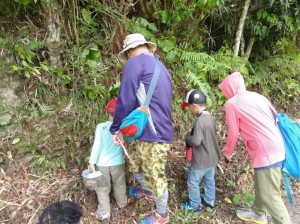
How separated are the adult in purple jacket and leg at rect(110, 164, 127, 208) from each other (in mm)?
308

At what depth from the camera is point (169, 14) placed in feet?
16.3

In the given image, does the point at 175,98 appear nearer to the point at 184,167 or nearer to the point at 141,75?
the point at 184,167

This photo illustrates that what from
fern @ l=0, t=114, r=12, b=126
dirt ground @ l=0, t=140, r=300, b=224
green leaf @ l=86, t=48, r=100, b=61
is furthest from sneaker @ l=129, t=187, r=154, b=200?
green leaf @ l=86, t=48, r=100, b=61

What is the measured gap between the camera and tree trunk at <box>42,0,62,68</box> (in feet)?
13.1

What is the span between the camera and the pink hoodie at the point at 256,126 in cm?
304

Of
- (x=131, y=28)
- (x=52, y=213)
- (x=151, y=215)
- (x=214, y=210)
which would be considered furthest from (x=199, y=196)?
(x=131, y=28)

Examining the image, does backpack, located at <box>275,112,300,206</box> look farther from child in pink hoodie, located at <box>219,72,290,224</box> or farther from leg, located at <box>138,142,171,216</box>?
leg, located at <box>138,142,171,216</box>

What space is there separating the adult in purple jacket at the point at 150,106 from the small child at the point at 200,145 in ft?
1.26

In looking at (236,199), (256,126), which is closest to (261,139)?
(256,126)

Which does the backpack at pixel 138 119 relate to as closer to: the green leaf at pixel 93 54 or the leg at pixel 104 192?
the leg at pixel 104 192

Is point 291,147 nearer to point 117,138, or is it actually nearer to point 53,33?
point 117,138

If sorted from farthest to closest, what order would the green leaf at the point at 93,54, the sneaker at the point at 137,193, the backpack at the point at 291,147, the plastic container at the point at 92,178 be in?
the green leaf at the point at 93,54 → the sneaker at the point at 137,193 → the plastic container at the point at 92,178 → the backpack at the point at 291,147

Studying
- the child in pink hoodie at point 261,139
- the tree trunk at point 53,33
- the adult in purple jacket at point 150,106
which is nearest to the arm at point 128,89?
the adult in purple jacket at point 150,106

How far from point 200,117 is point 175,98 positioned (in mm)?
1752
